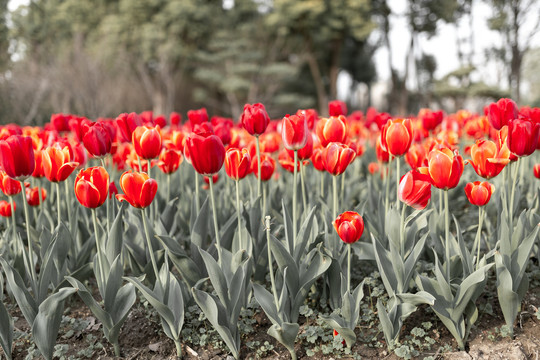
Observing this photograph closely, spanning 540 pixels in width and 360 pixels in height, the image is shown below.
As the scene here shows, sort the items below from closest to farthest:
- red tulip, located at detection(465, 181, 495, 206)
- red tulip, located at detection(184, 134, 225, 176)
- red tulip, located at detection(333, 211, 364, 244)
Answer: red tulip, located at detection(184, 134, 225, 176), red tulip, located at detection(333, 211, 364, 244), red tulip, located at detection(465, 181, 495, 206)

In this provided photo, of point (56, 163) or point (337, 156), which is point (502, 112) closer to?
point (337, 156)

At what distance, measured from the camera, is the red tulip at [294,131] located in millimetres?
2148

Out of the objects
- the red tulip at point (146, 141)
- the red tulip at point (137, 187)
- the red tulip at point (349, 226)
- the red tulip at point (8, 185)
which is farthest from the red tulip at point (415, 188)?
the red tulip at point (8, 185)

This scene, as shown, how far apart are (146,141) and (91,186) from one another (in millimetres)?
429

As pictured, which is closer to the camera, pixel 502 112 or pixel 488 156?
pixel 488 156

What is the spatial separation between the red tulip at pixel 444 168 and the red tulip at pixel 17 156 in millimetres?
1749

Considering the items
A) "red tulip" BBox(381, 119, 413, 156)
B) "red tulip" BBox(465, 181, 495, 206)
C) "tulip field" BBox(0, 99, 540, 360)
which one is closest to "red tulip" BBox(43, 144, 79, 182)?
"tulip field" BBox(0, 99, 540, 360)

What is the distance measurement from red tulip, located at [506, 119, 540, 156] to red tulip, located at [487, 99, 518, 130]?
48cm

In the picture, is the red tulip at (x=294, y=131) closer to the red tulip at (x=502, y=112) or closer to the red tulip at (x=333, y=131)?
the red tulip at (x=333, y=131)

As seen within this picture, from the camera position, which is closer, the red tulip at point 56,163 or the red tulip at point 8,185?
the red tulip at point 56,163

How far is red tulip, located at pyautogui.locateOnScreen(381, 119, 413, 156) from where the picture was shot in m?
2.17

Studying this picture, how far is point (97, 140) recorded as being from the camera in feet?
7.54

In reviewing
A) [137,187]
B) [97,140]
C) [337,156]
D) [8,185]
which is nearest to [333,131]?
[337,156]

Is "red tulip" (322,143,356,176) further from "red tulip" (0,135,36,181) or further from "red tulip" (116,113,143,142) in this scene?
"red tulip" (0,135,36,181)
